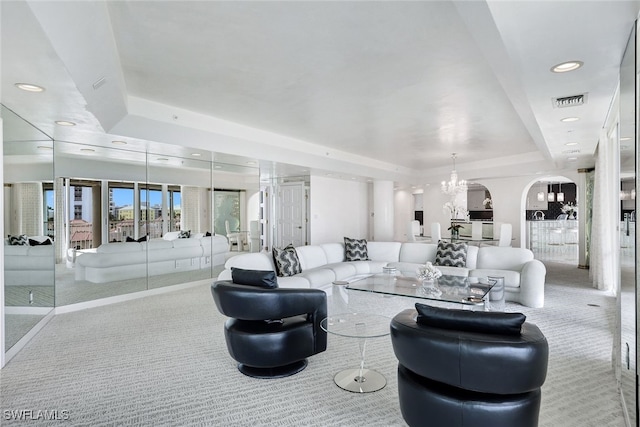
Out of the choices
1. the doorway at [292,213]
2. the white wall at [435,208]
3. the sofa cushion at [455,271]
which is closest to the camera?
the sofa cushion at [455,271]

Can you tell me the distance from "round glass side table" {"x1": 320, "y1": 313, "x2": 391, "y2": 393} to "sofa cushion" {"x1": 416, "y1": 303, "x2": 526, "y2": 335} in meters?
0.64

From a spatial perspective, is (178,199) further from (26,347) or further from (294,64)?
(294,64)

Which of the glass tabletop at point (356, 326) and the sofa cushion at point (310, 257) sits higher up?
the sofa cushion at point (310, 257)

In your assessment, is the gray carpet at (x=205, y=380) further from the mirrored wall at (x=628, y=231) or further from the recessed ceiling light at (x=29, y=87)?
the recessed ceiling light at (x=29, y=87)

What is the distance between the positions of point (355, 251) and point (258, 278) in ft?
11.9

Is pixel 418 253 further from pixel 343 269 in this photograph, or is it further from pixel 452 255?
pixel 343 269

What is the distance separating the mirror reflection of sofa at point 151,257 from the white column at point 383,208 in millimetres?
5223

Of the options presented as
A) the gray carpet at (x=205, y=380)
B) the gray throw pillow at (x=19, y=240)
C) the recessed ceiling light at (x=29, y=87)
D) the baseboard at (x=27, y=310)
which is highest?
the recessed ceiling light at (x=29, y=87)

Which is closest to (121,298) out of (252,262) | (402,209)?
(252,262)

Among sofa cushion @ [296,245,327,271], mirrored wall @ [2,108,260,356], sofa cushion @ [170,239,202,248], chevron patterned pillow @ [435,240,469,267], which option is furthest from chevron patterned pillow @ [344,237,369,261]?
sofa cushion @ [170,239,202,248]

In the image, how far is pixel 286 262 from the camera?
5074 millimetres

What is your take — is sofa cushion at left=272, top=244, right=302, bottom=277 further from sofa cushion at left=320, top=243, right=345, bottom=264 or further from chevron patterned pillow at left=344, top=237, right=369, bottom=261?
chevron patterned pillow at left=344, top=237, right=369, bottom=261

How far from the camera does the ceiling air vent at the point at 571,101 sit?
10.8ft

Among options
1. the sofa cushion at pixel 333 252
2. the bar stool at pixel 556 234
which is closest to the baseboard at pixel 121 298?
the sofa cushion at pixel 333 252
